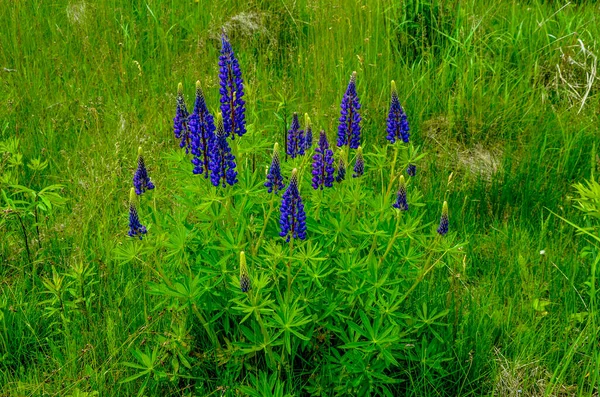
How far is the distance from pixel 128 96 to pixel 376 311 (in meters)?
2.62

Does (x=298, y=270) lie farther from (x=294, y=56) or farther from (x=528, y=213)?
(x=294, y=56)

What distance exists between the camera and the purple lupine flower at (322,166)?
2.61 meters

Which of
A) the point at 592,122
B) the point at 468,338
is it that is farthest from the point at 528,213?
the point at 468,338

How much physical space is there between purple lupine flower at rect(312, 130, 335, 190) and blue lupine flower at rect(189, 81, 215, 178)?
41 cm

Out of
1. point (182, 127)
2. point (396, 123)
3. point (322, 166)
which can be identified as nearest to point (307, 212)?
point (322, 166)

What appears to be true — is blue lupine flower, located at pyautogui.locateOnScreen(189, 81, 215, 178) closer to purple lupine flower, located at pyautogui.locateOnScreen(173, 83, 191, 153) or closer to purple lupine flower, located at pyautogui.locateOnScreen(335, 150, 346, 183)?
purple lupine flower, located at pyautogui.locateOnScreen(173, 83, 191, 153)

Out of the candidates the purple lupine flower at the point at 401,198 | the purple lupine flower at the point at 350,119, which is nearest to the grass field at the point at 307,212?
the purple lupine flower at the point at 401,198

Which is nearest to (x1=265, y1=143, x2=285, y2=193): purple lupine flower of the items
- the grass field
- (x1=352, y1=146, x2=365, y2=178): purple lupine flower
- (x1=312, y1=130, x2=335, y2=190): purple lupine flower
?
the grass field

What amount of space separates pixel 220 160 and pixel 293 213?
33 cm

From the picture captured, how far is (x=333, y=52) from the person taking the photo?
4.71 meters

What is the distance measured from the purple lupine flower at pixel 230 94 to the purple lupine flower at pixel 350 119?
15.6 inches

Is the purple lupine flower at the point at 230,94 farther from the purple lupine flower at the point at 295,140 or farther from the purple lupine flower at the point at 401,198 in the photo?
the purple lupine flower at the point at 401,198

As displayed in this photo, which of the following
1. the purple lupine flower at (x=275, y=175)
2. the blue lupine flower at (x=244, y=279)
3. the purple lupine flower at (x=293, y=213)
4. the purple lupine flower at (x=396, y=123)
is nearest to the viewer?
the blue lupine flower at (x=244, y=279)

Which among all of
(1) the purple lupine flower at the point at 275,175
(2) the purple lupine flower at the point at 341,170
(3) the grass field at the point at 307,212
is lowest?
(3) the grass field at the point at 307,212
